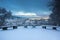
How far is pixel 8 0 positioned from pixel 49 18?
32.6 inches

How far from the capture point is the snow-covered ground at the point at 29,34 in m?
1.95

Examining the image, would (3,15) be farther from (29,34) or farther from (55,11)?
(55,11)

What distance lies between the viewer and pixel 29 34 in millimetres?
2008

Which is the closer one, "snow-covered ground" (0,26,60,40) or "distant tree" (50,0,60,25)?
"snow-covered ground" (0,26,60,40)

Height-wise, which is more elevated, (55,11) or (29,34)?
(55,11)

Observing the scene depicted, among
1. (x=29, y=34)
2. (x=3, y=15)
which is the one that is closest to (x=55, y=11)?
(x=29, y=34)

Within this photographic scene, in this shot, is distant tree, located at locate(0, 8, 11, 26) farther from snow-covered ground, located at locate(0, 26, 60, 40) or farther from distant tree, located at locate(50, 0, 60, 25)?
distant tree, located at locate(50, 0, 60, 25)

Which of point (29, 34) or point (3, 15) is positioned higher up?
point (3, 15)

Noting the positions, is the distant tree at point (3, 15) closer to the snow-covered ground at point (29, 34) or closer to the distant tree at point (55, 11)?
the snow-covered ground at point (29, 34)

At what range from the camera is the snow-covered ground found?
1.95 meters

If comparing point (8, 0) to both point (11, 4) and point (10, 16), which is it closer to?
point (11, 4)

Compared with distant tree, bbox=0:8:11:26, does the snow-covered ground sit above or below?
below

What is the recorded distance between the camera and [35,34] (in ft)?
6.66

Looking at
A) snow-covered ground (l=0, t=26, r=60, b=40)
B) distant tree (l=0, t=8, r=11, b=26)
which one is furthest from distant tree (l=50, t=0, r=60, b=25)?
distant tree (l=0, t=8, r=11, b=26)
